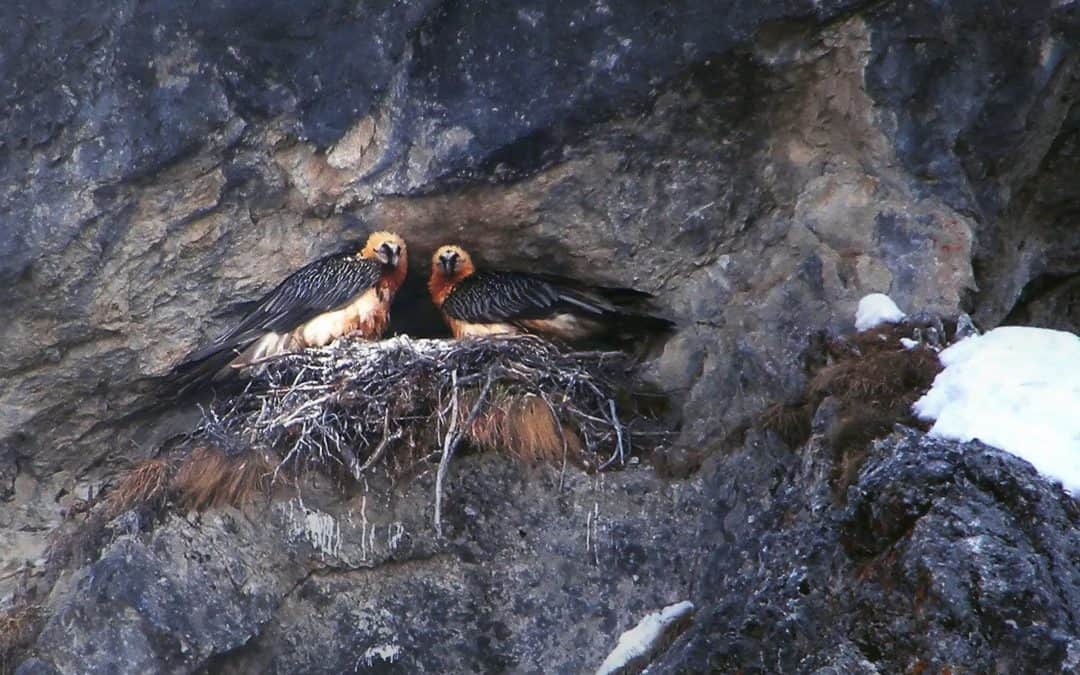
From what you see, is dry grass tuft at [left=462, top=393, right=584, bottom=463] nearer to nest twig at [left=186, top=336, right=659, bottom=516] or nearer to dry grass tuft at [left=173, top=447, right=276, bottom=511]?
nest twig at [left=186, top=336, right=659, bottom=516]

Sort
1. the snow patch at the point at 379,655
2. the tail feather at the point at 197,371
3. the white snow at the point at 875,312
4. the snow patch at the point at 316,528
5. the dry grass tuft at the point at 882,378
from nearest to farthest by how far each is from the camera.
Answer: the dry grass tuft at the point at 882,378 → the white snow at the point at 875,312 → the snow patch at the point at 379,655 → the snow patch at the point at 316,528 → the tail feather at the point at 197,371

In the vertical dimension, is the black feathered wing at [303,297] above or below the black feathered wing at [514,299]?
above

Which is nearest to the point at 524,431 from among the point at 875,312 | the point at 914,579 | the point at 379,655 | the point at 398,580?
the point at 398,580

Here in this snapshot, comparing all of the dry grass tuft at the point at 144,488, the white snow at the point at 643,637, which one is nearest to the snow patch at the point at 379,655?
the white snow at the point at 643,637

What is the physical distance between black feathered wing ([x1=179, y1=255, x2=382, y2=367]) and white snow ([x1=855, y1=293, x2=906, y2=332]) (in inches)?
71.2

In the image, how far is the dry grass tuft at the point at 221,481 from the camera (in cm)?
633

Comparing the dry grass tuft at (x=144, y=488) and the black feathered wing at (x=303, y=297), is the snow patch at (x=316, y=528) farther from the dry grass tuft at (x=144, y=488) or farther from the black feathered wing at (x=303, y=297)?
the black feathered wing at (x=303, y=297)

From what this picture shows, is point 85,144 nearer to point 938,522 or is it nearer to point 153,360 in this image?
point 153,360

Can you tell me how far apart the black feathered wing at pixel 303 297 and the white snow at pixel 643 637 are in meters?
1.70

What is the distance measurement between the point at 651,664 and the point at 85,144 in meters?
2.69

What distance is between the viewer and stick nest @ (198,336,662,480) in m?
6.27

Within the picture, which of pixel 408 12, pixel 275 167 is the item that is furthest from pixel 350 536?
pixel 408 12

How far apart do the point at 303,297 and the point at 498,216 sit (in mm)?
765

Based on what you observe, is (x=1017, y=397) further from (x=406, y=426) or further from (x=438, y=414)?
(x=406, y=426)
